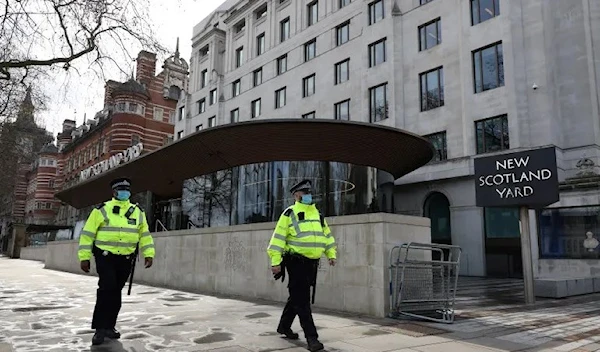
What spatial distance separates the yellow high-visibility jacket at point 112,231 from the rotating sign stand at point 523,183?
802 centimetres

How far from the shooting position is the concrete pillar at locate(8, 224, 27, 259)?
4966cm

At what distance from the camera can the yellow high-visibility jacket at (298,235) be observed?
5.95 meters

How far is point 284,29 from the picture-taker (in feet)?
127

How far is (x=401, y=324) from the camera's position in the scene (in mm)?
7527

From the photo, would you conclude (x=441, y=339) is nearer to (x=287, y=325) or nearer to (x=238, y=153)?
(x=287, y=325)

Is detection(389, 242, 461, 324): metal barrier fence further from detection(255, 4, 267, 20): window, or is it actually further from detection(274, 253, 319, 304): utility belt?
detection(255, 4, 267, 20): window

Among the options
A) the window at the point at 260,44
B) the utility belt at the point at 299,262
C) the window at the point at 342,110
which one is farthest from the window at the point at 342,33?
the utility belt at the point at 299,262

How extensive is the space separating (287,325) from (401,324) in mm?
2264

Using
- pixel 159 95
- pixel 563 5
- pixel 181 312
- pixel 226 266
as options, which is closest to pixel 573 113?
pixel 563 5

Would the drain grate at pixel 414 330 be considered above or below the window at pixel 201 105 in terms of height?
below

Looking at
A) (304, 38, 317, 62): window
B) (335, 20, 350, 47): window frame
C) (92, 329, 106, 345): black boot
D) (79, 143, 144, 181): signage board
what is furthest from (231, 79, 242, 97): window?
(92, 329, 106, 345): black boot

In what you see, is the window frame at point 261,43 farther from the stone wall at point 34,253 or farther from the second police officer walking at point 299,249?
the second police officer walking at point 299,249

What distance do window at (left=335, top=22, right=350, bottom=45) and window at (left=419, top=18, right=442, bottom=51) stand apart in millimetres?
6261

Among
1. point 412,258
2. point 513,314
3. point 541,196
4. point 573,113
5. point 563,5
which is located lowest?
point 513,314
